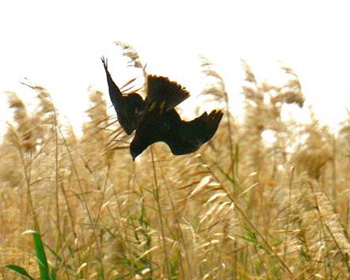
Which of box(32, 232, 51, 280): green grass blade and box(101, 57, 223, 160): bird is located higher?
box(101, 57, 223, 160): bird

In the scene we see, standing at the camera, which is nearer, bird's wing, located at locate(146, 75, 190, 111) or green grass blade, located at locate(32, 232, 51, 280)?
bird's wing, located at locate(146, 75, 190, 111)

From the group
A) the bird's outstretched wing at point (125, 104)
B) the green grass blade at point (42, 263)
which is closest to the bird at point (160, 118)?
the bird's outstretched wing at point (125, 104)

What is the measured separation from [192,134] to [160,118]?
12 cm

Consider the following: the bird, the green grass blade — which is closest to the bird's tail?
the bird

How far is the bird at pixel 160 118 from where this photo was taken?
1.99 metres

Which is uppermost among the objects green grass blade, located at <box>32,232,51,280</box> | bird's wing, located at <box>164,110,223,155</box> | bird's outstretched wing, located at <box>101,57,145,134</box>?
bird's outstretched wing, located at <box>101,57,145,134</box>

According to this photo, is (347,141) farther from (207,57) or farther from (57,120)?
(57,120)

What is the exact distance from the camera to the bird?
6.54 ft

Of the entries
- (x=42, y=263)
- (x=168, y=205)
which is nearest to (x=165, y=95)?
(x=42, y=263)

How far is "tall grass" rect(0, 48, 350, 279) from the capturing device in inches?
105

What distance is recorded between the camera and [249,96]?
4172mm

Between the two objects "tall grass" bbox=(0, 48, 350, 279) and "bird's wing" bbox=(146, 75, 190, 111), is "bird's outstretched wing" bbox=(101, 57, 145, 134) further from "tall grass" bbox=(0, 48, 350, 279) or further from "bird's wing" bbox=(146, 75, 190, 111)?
"tall grass" bbox=(0, 48, 350, 279)

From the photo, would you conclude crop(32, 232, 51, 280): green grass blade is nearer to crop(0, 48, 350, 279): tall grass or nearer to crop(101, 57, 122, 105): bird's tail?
crop(0, 48, 350, 279): tall grass

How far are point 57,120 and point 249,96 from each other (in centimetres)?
136
